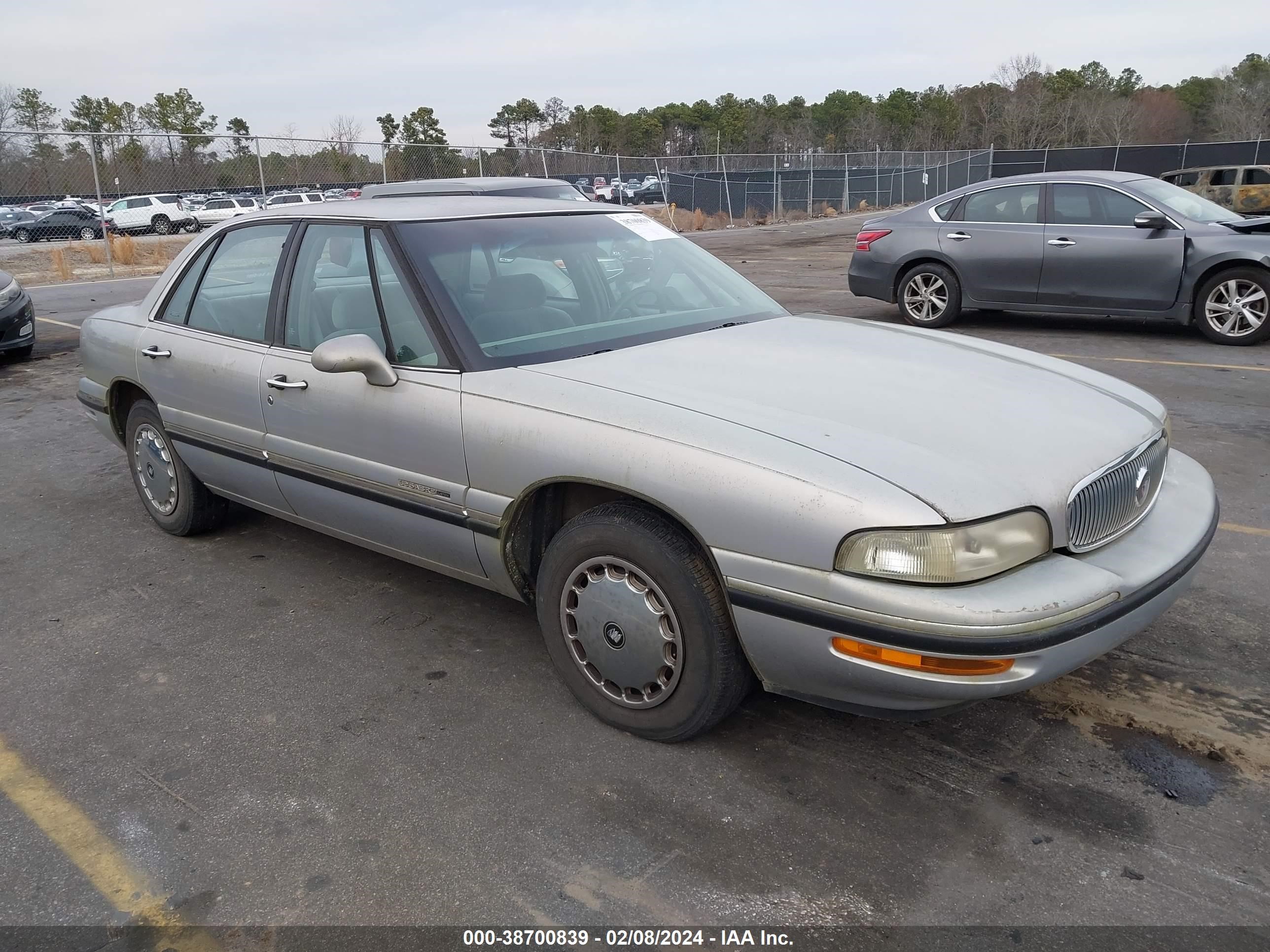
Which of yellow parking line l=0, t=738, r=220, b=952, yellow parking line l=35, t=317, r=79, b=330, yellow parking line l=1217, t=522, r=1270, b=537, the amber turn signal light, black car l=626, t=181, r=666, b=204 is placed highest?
black car l=626, t=181, r=666, b=204

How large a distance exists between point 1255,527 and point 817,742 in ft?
9.06

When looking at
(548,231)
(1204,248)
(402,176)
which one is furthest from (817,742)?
(402,176)

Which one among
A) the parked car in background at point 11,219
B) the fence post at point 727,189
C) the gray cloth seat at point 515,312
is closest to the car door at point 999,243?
the gray cloth seat at point 515,312

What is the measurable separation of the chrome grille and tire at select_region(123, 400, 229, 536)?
371 centimetres

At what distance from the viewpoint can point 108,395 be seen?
15.8 ft

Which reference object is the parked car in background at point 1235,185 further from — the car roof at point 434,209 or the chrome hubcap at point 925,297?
the car roof at point 434,209

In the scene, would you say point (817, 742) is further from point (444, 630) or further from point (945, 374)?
point (444, 630)

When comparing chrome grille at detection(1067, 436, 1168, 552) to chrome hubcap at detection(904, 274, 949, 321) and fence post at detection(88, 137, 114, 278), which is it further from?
fence post at detection(88, 137, 114, 278)

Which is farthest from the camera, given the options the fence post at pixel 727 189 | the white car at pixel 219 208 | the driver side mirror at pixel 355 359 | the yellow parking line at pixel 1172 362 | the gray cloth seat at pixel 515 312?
the fence post at pixel 727 189

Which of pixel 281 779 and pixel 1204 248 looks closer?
pixel 281 779

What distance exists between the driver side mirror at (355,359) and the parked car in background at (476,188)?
623cm

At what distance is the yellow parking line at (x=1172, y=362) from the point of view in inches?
303

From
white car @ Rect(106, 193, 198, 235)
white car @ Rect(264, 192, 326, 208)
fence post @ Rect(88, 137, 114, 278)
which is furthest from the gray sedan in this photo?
white car @ Rect(106, 193, 198, 235)

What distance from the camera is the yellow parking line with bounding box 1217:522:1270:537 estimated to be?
4340 mm
